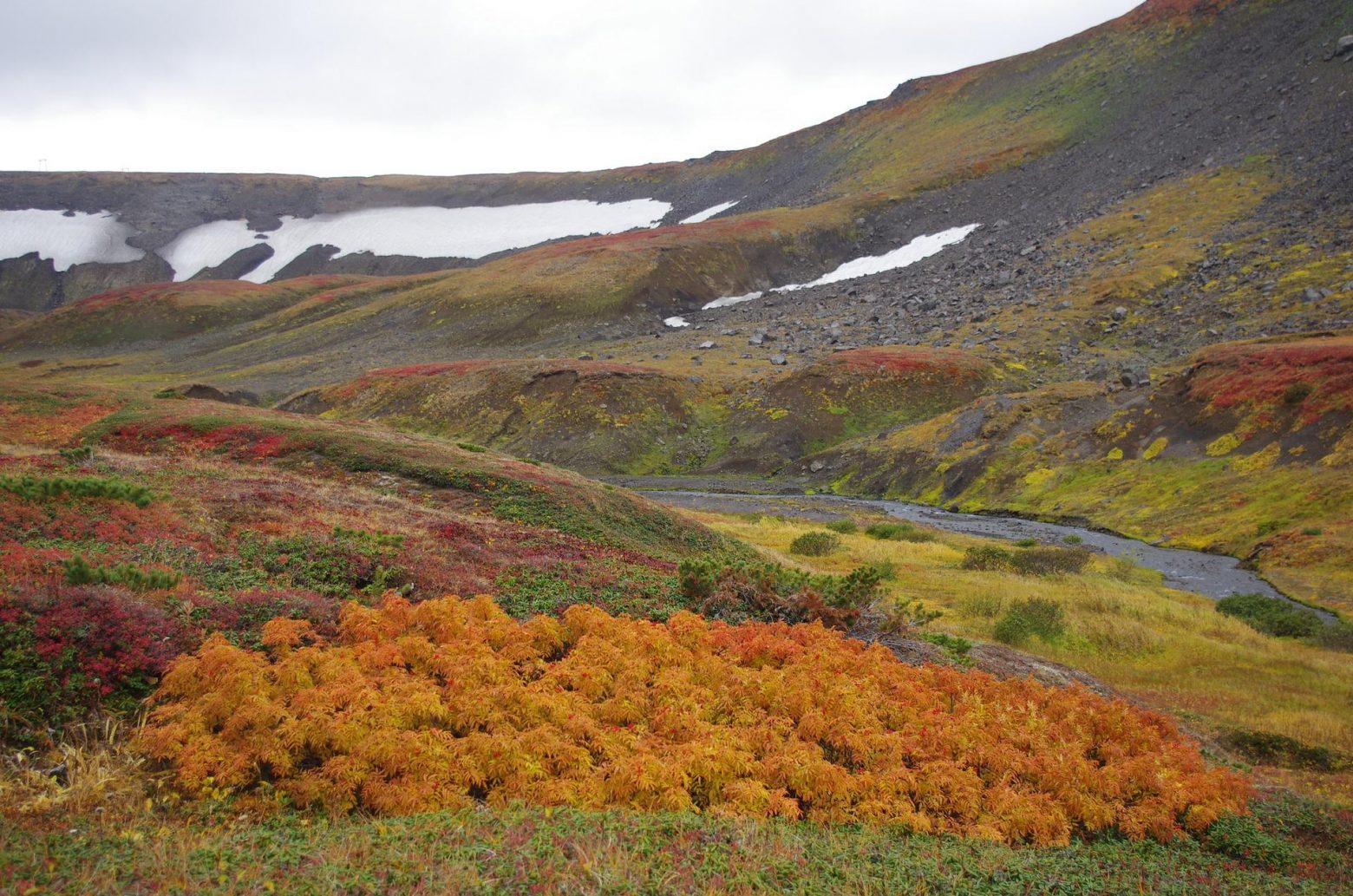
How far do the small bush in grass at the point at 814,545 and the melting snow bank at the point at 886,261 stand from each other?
3058 inches

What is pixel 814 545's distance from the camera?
3678 centimetres

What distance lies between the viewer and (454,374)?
8500cm

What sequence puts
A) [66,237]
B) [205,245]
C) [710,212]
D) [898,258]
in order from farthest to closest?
[205,245] → [66,237] → [710,212] → [898,258]

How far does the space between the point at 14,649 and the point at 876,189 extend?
139933 millimetres

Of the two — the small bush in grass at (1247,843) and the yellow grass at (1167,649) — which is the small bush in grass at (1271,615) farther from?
the small bush in grass at (1247,843)

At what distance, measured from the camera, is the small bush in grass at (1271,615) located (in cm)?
2507

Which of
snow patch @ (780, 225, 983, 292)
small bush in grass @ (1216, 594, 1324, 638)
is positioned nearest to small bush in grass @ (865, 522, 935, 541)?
small bush in grass @ (1216, 594, 1324, 638)

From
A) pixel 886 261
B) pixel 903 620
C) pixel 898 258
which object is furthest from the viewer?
pixel 886 261

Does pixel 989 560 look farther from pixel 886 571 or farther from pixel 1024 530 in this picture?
pixel 1024 530

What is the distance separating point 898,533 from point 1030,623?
68.7 feet

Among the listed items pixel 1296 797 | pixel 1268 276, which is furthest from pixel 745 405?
pixel 1296 797

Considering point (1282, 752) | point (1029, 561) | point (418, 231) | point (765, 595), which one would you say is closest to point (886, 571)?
point (1029, 561)

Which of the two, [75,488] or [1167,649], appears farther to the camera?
[1167,649]

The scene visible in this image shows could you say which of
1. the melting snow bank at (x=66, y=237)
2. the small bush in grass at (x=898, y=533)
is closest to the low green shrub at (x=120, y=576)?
the small bush in grass at (x=898, y=533)
